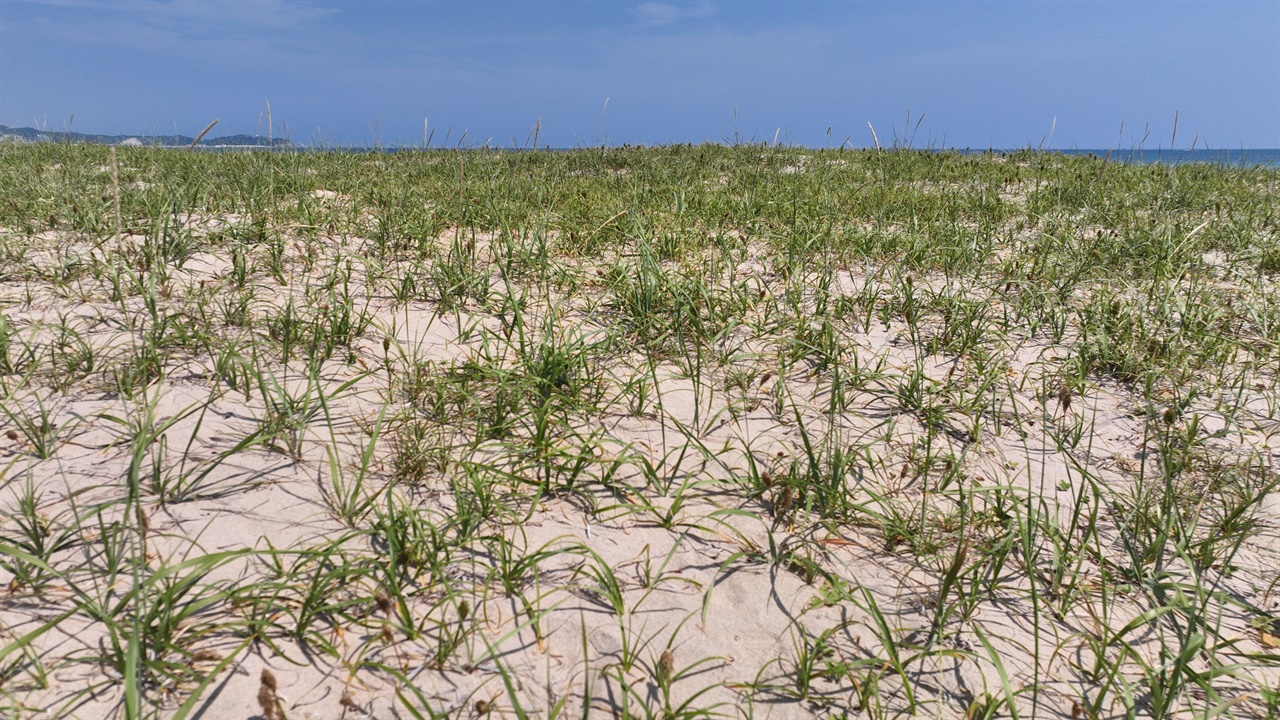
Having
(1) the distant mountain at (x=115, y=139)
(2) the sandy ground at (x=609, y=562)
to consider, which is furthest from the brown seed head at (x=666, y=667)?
(1) the distant mountain at (x=115, y=139)

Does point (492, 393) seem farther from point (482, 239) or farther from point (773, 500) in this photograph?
point (482, 239)

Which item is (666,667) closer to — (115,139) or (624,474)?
(624,474)

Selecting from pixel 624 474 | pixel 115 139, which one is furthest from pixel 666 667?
pixel 115 139

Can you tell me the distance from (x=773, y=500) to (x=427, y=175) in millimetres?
5947

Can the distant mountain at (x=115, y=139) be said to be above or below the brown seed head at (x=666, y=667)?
above

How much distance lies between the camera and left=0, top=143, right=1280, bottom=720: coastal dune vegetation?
167cm

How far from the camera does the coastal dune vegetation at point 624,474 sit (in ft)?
5.48

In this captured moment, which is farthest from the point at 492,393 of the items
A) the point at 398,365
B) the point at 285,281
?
the point at 285,281

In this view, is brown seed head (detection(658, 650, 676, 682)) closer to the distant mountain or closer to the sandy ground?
the sandy ground

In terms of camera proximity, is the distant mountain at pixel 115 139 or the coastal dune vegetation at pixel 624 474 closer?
the coastal dune vegetation at pixel 624 474

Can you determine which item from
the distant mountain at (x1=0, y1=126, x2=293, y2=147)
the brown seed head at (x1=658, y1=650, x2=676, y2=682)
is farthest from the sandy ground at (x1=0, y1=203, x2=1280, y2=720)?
the distant mountain at (x1=0, y1=126, x2=293, y2=147)

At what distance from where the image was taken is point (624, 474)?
2.46m

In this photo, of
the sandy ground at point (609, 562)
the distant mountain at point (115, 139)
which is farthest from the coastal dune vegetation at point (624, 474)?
the distant mountain at point (115, 139)

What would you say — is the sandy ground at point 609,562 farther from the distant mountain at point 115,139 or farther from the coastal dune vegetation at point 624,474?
the distant mountain at point 115,139
